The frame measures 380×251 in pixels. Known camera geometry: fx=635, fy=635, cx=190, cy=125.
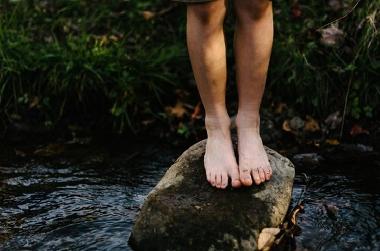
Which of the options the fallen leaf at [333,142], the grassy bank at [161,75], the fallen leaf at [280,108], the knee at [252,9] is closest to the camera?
the knee at [252,9]

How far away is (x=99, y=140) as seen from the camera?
4.09 m

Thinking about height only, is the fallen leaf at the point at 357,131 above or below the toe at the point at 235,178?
below

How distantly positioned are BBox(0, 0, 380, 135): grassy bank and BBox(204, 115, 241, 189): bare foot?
1.32 metres

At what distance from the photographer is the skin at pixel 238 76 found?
260 cm

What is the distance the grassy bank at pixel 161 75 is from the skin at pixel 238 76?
1270 millimetres

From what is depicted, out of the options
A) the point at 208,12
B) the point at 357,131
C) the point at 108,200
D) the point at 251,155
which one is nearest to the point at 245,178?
the point at 251,155

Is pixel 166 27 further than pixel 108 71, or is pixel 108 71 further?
pixel 166 27

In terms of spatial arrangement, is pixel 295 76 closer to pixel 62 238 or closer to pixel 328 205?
pixel 328 205

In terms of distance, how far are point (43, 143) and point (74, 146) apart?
21 cm

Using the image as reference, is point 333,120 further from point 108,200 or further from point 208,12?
point 208,12

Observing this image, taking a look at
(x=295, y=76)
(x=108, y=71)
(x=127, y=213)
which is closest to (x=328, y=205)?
(x=127, y=213)

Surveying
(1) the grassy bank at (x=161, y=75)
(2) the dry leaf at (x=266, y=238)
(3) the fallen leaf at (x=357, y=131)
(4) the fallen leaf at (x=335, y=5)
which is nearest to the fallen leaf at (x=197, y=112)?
(1) the grassy bank at (x=161, y=75)

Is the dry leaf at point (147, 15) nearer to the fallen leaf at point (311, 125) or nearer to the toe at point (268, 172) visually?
the fallen leaf at point (311, 125)

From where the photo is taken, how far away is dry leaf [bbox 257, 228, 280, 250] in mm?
2488
